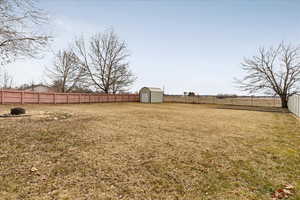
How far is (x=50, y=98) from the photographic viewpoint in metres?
18.0

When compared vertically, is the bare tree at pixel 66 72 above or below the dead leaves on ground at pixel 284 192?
above

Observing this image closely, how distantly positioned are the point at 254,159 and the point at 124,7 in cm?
827

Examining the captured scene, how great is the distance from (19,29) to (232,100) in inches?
1099

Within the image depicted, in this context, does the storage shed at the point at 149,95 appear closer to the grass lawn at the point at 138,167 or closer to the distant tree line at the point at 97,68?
the distant tree line at the point at 97,68

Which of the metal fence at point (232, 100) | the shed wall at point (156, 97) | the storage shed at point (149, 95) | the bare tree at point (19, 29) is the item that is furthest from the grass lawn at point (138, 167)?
the metal fence at point (232, 100)

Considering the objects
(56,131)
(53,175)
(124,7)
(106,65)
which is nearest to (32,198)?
(53,175)

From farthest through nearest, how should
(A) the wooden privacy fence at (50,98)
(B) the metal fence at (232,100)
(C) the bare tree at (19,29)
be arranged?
(B) the metal fence at (232,100), (A) the wooden privacy fence at (50,98), (C) the bare tree at (19,29)

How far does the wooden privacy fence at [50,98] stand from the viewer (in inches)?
586

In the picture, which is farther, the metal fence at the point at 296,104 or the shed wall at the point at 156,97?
the shed wall at the point at 156,97

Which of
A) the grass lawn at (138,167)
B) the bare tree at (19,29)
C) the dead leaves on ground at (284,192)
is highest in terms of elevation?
the bare tree at (19,29)

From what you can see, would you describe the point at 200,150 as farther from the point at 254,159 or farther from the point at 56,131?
the point at 56,131

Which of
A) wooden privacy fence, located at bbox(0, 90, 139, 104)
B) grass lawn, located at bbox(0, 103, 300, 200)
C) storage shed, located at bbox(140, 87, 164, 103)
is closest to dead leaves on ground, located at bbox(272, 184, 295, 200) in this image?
grass lawn, located at bbox(0, 103, 300, 200)

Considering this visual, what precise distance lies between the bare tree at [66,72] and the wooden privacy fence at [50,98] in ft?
17.3

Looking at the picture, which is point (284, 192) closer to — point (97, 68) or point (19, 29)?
point (19, 29)
